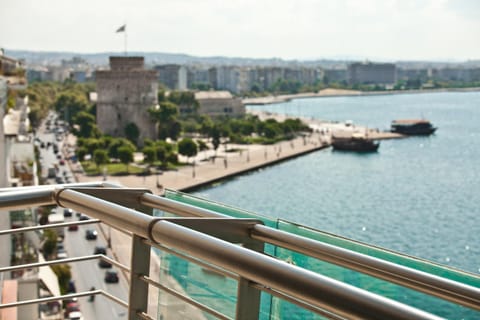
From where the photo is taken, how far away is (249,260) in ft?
1.84

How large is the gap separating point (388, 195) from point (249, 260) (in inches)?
680

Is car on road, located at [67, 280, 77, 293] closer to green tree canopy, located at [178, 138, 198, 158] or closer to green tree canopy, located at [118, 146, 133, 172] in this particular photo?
green tree canopy, located at [118, 146, 133, 172]

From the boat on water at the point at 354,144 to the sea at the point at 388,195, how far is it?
1.17ft

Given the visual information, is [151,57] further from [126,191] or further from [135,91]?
[126,191]

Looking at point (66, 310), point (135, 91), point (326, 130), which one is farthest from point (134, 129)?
point (66, 310)

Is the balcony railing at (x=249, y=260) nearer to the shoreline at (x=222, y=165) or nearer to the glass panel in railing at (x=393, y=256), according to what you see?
the glass panel in railing at (x=393, y=256)

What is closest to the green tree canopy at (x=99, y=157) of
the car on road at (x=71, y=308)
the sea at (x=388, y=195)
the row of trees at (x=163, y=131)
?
the row of trees at (x=163, y=131)

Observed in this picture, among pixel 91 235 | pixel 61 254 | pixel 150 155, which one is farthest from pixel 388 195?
pixel 61 254

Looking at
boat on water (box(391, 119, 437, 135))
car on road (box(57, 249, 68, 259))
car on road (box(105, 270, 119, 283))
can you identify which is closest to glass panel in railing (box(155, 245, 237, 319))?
car on road (box(105, 270, 119, 283))

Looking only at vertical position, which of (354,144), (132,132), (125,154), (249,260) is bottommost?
(354,144)

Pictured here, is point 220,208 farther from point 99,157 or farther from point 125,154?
point 99,157

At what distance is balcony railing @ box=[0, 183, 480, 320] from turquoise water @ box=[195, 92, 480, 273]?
34.5ft

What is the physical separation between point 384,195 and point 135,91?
9.47 metres

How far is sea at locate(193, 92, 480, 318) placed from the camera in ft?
43.3
